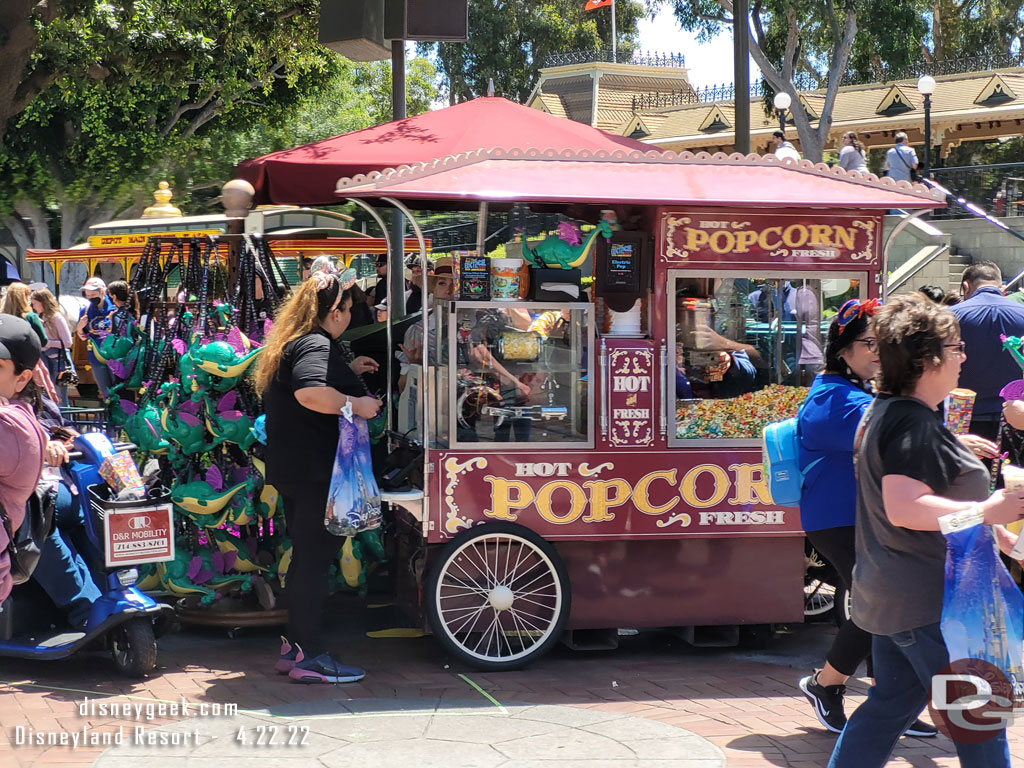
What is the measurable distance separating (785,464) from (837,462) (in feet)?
0.66

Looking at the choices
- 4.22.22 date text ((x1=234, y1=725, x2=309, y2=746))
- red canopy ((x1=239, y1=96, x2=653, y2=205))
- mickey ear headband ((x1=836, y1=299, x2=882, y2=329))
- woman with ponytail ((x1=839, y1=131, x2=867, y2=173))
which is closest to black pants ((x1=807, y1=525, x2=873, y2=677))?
mickey ear headband ((x1=836, y1=299, x2=882, y2=329))

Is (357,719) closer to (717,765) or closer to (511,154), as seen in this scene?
(717,765)

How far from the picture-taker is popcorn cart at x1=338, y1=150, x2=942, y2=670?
5754 millimetres

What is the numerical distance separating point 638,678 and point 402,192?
8.21 feet

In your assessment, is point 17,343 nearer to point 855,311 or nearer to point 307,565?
point 307,565

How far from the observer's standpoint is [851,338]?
4.63 m

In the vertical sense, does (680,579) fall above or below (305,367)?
below

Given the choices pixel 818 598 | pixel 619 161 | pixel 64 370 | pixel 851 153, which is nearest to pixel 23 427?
pixel 619 161

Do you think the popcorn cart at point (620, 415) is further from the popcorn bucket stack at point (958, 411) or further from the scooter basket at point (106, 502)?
the scooter basket at point (106, 502)

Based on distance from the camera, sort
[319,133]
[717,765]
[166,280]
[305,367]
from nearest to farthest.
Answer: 1. [717,765]
2. [305,367]
3. [166,280]
4. [319,133]

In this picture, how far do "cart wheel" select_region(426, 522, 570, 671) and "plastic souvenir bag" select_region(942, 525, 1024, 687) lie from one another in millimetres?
2765

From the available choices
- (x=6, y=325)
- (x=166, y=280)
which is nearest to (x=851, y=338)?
(x=6, y=325)

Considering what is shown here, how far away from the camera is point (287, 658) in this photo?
5.59 meters

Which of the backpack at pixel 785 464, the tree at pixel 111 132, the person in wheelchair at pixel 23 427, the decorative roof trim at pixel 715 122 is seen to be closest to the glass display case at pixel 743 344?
the backpack at pixel 785 464
